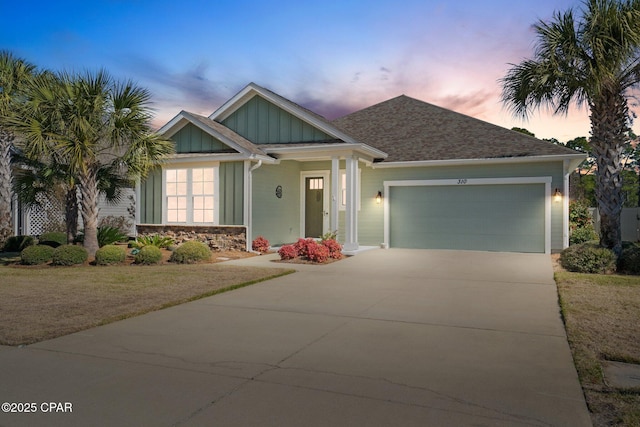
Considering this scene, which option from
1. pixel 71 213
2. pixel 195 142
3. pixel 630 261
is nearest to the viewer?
pixel 630 261

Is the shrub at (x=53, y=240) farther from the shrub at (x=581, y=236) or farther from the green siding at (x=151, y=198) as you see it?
the shrub at (x=581, y=236)

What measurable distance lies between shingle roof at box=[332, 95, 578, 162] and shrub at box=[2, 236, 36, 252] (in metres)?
11.3

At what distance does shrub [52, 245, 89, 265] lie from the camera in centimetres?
1126

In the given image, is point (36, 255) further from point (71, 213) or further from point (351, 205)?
point (351, 205)

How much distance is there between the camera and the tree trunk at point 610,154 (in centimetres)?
1075

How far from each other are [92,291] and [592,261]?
33.6 ft

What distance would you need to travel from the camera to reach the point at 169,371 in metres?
4.20

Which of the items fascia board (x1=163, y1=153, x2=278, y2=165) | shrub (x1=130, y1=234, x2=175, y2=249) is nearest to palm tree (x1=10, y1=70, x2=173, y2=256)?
shrub (x1=130, y1=234, x2=175, y2=249)

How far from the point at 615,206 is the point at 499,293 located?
4.92m

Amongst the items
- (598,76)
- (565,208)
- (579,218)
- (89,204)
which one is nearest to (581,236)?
(565,208)

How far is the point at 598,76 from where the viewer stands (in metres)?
10.0

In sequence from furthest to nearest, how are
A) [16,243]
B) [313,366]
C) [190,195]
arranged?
[190,195]
[16,243]
[313,366]

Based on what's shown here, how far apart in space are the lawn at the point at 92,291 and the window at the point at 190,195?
3259mm

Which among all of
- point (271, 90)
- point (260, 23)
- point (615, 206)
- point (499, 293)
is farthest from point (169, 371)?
point (271, 90)
